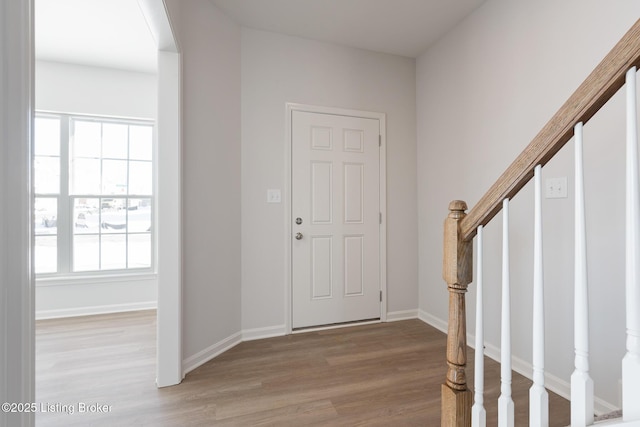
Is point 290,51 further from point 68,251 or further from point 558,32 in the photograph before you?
point 68,251

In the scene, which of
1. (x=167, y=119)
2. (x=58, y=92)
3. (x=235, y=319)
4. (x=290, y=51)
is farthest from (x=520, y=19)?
(x=58, y=92)

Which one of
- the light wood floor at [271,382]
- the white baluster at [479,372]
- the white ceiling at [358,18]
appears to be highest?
the white ceiling at [358,18]

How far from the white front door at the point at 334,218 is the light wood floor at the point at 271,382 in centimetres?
30

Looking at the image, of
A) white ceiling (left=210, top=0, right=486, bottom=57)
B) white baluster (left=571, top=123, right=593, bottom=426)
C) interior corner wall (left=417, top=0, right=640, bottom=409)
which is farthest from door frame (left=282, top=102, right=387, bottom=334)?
white baluster (left=571, top=123, right=593, bottom=426)

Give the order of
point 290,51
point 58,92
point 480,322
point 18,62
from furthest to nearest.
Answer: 1. point 58,92
2. point 290,51
3. point 480,322
4. point 18,62

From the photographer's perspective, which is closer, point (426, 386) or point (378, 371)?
point (426, 386)

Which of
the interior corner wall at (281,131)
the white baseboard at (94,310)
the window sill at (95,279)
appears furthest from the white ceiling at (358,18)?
the white baseboard at (94,310)

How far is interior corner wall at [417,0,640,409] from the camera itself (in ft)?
5.12

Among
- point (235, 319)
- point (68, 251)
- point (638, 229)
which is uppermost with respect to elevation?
point (638, 229)

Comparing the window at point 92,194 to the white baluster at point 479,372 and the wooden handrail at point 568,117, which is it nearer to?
the white baluster at point 479,372

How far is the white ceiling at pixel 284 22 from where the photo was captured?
7.70 feet

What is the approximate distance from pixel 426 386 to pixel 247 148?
2.30 m

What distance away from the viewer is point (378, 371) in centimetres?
204

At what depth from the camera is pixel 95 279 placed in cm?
325
